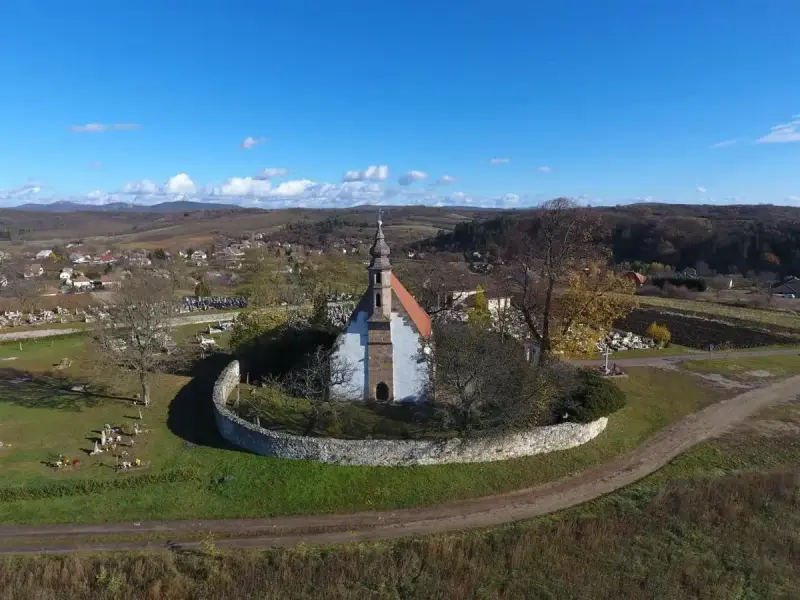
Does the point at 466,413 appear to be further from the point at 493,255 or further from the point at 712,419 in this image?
the point at 493,255

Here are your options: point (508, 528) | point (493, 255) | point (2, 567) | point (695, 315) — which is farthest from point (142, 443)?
point (493, 255)

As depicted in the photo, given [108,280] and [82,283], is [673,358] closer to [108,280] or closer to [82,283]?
[108,280]

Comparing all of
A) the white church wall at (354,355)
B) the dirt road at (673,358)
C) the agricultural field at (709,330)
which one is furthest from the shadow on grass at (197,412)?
the agricultural field at (709,330)

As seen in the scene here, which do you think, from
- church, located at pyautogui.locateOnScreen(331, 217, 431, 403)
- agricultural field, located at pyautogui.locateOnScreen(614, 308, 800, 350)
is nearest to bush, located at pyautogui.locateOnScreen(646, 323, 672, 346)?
agricultural field, located at pyautogui.locateOnScreen(614, 308, 800, 350)

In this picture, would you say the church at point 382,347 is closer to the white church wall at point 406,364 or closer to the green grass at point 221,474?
the white church wall at point 406,364

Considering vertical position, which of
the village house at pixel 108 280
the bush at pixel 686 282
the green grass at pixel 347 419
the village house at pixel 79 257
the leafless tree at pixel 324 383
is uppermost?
the village house at pixel 79 257

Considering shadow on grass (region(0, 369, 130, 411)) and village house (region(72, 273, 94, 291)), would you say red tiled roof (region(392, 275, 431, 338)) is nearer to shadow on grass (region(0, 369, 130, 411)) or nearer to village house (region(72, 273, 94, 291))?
shadow on grass (region(0, 369, 130, 411))
